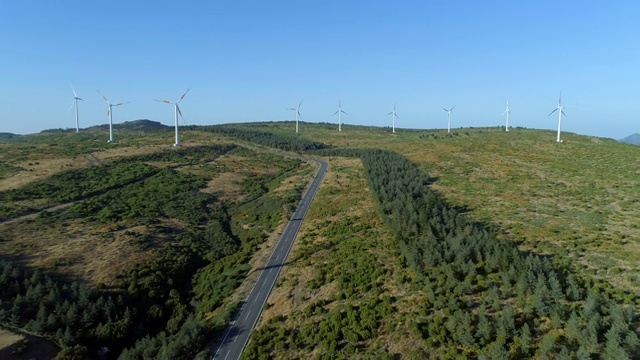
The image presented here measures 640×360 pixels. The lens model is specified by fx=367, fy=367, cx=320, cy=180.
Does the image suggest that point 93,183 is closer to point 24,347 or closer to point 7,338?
point 7,338

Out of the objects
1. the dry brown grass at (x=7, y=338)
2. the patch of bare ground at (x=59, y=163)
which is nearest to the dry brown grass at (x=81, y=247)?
the dry brown grass at (x=7, y=338)

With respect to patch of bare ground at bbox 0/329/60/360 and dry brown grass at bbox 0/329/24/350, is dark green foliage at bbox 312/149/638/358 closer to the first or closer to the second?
patch of bare ground at bbox 0/329/60/360

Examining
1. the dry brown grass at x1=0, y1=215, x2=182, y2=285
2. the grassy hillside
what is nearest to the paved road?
the grassy hillside

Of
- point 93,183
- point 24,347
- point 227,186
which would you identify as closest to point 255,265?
point 24,347

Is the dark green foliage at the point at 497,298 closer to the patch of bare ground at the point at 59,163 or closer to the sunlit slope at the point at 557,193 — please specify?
the sunlit slope at the point at 557,193

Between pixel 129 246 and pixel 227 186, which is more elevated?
pixel 227 186
